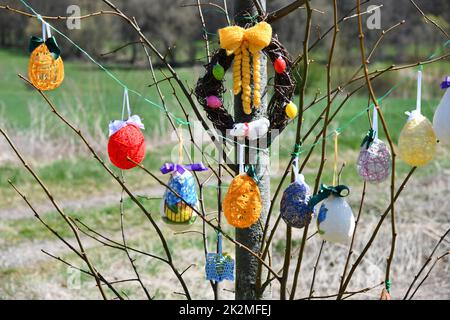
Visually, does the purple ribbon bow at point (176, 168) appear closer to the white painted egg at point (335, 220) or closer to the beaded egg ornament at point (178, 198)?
the beaded egg ornament at point (178, 198)

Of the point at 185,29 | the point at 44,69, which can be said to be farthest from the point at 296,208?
the point at 185,29

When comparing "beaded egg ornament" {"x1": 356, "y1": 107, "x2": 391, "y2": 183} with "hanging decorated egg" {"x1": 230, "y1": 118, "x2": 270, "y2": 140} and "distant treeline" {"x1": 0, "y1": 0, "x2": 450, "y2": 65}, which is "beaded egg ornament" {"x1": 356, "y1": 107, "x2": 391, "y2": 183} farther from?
"distant treeline" {"x1": 0, "y1": 0, "x2": 450, "y2": 65}

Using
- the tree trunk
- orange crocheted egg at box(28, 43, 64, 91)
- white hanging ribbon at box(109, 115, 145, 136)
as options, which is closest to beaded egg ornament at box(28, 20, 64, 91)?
orange crocheted egg at box(28, 43, 64, 91)

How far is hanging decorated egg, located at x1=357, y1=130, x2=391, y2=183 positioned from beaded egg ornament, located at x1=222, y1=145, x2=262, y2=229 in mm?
228

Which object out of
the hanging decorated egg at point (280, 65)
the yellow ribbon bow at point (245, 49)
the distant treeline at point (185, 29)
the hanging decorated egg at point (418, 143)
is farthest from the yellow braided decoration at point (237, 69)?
the distant treeline at point (185, 29)

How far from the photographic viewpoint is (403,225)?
352cm

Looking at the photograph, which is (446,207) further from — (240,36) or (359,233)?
(240,36)

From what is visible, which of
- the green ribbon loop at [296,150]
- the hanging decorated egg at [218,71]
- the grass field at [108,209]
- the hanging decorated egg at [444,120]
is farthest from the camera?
the grass field at [108,209]

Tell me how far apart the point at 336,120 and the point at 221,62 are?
5.81 metres

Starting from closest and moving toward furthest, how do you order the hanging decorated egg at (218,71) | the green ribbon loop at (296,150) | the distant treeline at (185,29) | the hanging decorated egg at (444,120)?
the green ribbon loop at (296,150), the hanging decorated egg at (444,120), the hanging decorated egg at (218,71), the distant treeline at (185,29)

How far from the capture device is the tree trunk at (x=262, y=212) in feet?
4.28

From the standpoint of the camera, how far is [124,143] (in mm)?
1354

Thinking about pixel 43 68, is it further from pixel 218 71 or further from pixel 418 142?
pixel 418 142

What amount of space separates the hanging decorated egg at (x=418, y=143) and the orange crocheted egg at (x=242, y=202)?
291 millimetres
